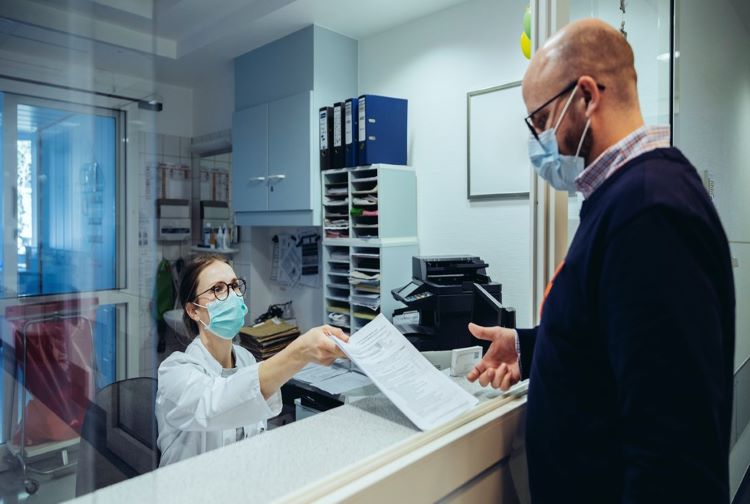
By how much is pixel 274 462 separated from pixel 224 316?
0.75 m

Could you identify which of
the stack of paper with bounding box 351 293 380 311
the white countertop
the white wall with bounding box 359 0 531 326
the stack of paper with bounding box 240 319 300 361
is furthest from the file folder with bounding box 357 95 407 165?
the white countertop

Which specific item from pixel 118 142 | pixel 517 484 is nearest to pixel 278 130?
pixel 118 142

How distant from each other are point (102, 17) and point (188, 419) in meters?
0.98

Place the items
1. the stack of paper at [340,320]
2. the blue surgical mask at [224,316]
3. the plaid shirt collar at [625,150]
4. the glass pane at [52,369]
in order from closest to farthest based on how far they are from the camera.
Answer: the plaid shirt collar at [625,150] → the blue surgical mask at [224,316] → the glass pane at [52,369] → the stack of paper at [340,320]

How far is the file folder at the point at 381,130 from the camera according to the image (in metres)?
2.73

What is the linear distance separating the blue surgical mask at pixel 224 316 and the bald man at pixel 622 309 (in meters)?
0.91

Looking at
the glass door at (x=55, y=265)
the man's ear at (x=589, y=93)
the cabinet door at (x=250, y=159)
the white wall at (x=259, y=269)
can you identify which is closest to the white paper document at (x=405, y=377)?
the man's ear at (x=589, y=93)

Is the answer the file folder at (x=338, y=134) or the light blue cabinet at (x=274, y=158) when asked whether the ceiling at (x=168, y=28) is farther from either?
the file folder at (x=338, y=134)

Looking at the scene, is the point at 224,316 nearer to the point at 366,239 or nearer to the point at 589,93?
the point at 589,93

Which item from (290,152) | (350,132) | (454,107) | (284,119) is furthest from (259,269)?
(454,107)

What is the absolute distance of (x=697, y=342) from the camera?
59cm

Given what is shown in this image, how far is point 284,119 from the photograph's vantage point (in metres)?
3.15

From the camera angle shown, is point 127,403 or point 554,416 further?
point 127,403

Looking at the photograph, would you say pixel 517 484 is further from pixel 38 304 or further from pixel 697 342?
pixel 38 304
